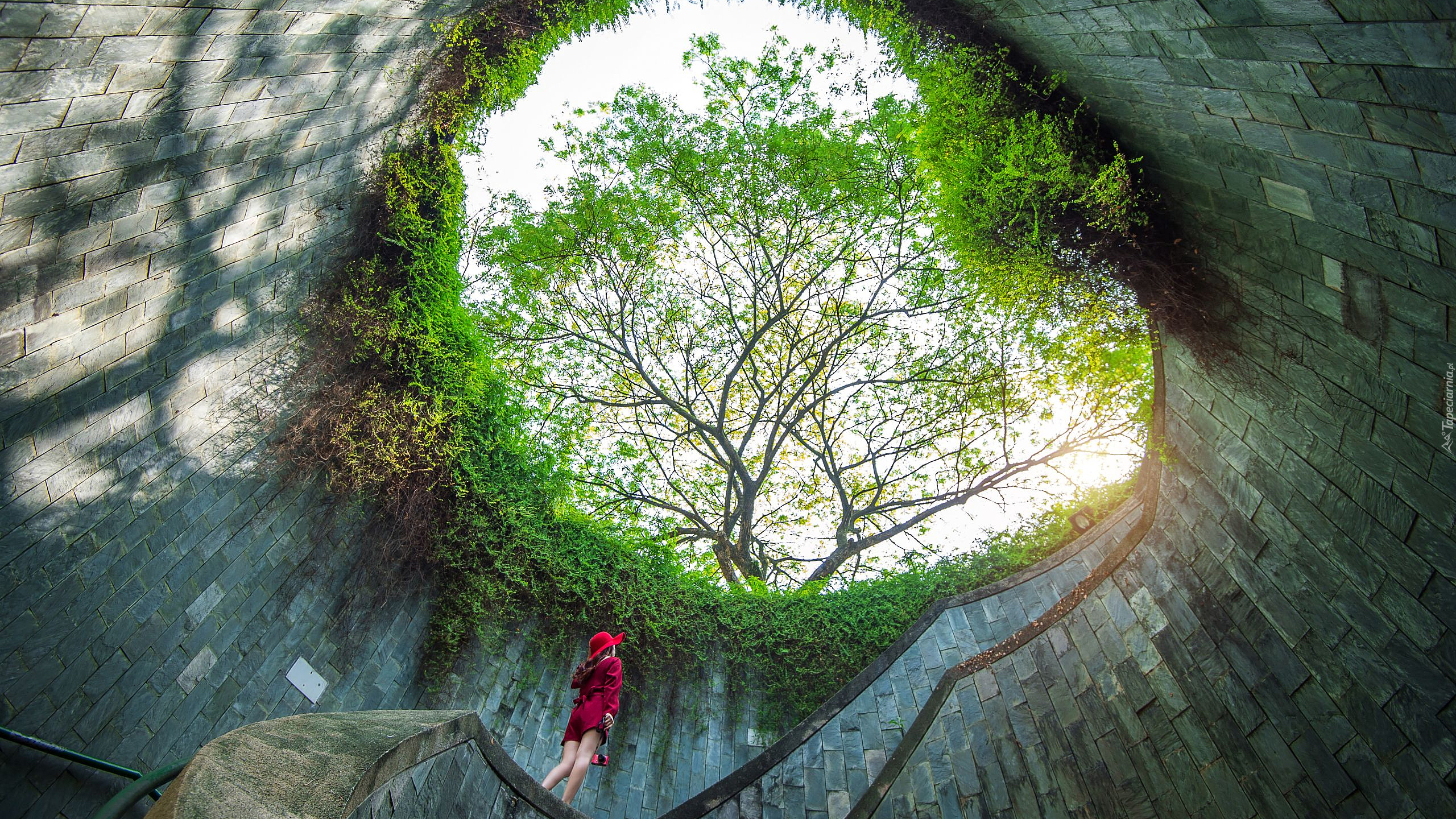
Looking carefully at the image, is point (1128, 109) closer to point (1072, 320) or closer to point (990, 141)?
point (990, 141)

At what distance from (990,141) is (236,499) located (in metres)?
5.10

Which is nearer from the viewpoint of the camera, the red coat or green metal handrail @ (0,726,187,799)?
green metal handrail @ (0,726,187,799)

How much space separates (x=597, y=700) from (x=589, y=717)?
0.11 metres

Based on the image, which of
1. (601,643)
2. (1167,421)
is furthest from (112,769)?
(1167,421)

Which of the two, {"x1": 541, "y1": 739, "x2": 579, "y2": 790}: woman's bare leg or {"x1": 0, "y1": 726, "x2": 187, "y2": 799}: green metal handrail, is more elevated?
{"x1": 541, "y1": 739, "x2": 579, "y2": 790}: woman's bare leg

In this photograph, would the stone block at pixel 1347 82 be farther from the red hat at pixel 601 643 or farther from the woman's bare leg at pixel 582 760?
the woman's bare leg at pixel 582 760

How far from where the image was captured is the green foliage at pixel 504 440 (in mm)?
4473

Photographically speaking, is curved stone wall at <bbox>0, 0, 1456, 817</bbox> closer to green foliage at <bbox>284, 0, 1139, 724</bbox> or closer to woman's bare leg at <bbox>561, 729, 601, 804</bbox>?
green foliage at <bbox>284, 0, 1139, 724</bbox>

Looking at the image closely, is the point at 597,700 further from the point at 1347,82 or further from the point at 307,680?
the point at 1347,82

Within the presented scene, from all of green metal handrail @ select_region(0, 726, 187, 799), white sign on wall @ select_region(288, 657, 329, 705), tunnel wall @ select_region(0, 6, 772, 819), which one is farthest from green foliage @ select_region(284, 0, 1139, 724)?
green metal handrail @ select_region(0, 726, 187, 799)

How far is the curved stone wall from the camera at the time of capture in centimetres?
235

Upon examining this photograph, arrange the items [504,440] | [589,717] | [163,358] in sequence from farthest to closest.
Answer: [504,440] < [589,717] < [163,358]

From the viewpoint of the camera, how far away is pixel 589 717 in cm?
439

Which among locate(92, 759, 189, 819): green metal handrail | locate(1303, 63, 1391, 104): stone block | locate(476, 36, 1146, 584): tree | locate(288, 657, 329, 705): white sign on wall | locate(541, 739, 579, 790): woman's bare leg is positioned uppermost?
locate(476, 36, 1146, 584): tree
